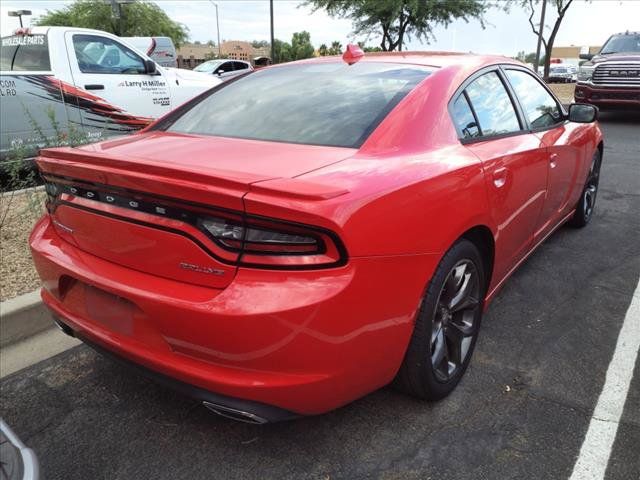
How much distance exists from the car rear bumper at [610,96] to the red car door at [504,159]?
9.99 m

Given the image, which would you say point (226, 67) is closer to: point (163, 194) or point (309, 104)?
point (309, 104)

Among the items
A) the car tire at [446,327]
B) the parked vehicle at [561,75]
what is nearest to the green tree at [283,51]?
the parked vehicle at [561,75]

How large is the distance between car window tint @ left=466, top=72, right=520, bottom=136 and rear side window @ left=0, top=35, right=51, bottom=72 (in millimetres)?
5476

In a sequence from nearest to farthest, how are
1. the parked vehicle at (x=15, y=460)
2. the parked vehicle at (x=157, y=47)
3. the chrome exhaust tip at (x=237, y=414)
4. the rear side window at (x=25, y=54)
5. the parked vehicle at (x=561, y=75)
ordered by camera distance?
1. the parked vehicle at (x=15, y=460)
2. the chrome exhaust tip at (x=237, y=414)
3. the rear side window at (x=25, y=54)
4. the parked vehicle at (x=157, y=47)
5. the parked vehicle at (x=561, y=75)

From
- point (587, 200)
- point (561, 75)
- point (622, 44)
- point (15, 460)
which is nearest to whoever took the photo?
point (15, 460)

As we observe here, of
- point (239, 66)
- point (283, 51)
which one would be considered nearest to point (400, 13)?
point (239, 66)

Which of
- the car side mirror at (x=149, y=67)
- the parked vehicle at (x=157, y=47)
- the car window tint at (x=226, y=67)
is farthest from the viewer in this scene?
the car window tint at (x=226, y=67)

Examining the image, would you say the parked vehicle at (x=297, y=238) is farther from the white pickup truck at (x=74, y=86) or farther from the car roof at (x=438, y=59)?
the white pickup truck at (x=74, y=86)

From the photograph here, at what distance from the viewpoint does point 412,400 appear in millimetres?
2525

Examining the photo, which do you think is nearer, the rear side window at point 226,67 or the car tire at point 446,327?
the car tire at point 446,327

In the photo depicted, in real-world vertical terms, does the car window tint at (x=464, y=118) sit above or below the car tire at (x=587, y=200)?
above

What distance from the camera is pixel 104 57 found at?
706cm

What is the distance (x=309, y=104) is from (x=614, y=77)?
37.2 feet

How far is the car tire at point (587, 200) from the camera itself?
4816mm
